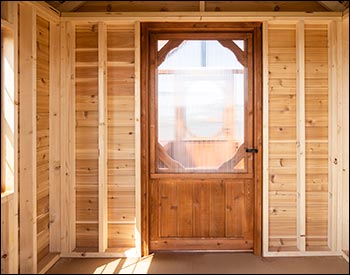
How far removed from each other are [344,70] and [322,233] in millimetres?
1590

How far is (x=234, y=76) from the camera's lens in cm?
390

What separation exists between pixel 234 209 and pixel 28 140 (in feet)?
6.70

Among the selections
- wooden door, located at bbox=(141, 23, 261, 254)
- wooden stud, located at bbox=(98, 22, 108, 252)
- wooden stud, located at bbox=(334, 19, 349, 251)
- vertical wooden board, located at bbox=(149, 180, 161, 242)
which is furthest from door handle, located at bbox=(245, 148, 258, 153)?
wooden stud, located at bbox=(98, 22, 108, 252)

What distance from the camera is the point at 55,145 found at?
12.5 feet

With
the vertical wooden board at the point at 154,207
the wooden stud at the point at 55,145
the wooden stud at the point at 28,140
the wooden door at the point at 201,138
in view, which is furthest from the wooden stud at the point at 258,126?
the wooden stud at the point at 28,140

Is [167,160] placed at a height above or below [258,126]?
below

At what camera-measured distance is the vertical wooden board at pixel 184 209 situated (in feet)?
12.9

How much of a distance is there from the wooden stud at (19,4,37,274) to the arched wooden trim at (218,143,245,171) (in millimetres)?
1762

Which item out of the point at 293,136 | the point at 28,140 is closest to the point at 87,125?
the point at 28,140

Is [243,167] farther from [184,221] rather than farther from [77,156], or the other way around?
[77,156]

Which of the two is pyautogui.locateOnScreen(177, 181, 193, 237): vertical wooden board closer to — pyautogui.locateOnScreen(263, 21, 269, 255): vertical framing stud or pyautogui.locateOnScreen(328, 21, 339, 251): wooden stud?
pyautogui.locateOnScreen(263, 21, 269, 255): vertical framing stud

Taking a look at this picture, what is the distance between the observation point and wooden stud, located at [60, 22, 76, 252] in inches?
150

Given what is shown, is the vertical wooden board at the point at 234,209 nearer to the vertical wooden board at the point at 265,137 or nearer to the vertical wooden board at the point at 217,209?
the vertical wooden board at the point at 217,209

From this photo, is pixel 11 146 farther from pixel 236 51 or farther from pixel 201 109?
pixel 236 51
